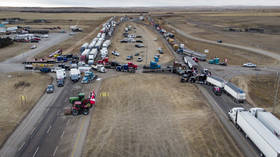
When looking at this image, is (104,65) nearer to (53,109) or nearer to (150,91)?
(150,91)

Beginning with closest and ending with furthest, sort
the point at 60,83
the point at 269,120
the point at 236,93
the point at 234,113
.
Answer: the point at 269,120 < the point at 234,113 < the point at 236,93 < the point at 60,83

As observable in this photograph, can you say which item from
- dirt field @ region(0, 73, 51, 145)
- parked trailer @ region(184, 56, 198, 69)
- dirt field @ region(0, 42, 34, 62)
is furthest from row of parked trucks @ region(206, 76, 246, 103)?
dirt field @ region(0, 42, 34, 62)

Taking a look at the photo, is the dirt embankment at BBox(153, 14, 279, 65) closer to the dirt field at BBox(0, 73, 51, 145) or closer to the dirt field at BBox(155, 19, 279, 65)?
the dirt field at BBox(155, 19, 279, 65)

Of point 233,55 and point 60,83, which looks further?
point 233,55

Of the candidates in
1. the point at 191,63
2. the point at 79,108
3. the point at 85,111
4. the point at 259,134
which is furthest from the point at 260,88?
the point at 79,108

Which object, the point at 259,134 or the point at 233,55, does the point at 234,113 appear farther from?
the point at 233,55

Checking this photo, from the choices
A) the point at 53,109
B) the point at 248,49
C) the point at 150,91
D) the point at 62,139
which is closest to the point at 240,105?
the point at 150,91
